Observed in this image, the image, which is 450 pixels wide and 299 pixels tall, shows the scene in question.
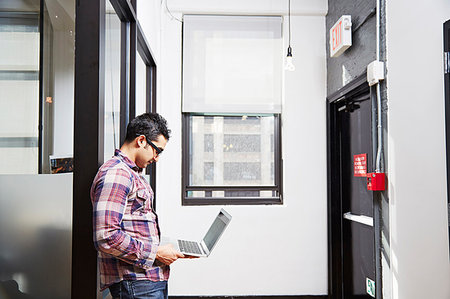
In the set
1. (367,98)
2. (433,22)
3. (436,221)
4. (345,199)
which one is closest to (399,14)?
(433,22)

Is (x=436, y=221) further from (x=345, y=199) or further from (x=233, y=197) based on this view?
(x=233, y=197)

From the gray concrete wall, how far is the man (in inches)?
65.0

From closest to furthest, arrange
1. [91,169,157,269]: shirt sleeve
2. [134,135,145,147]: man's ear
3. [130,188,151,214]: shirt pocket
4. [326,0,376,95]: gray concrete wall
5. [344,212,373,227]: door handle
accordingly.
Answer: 1. [91,169,157,269]: shirt sleeve
2. [130,188,151,214]: shirt pocket
3. [134,135,145,147]: man's ear
4. [326,0,376,95]: gray concrete wall
5. [344,212,373,227]: door handle

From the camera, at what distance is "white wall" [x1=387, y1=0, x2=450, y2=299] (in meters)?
2.14

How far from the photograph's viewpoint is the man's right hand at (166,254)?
1.37 m

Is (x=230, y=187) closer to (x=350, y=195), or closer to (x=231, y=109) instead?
(x=231, y=109)

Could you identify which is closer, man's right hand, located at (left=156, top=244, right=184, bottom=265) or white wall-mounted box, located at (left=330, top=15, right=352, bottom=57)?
man's right hand, located at (left=156, top=244, right=184, bottom=265)

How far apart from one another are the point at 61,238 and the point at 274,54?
8.35 ft

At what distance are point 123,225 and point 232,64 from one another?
227 centimetres

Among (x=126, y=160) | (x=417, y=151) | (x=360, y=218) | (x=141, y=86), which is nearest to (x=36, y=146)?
(x=126, y=160)

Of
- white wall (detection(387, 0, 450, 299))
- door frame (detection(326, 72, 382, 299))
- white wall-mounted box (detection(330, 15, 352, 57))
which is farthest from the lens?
door frame (detection(326, 72, 382, 299))

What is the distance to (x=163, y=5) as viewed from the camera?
3230 millimetres

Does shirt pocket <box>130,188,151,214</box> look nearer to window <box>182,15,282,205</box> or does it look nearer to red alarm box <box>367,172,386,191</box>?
red alarm box <box>367,172,386,191</box>

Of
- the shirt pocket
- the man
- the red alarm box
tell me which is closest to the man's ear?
the man
